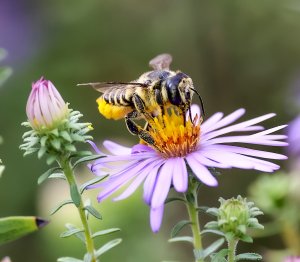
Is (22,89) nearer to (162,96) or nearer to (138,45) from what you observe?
(138,45)

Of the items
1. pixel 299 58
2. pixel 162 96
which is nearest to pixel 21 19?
pixel 299 58

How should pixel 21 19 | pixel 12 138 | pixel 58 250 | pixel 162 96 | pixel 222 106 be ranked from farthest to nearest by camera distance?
pixel 21 19, pixel 222 106, pixel 12 138, pixel 58 250, pixel 162 96

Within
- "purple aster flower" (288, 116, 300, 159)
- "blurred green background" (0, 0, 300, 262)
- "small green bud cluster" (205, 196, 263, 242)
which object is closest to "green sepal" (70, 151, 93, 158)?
"small green bud cluster" (205, 196, 263, 242)

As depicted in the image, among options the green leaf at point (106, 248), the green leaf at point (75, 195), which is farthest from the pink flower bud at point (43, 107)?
the green leaf at point (106, 248)

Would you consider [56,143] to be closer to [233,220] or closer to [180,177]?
[180,177]

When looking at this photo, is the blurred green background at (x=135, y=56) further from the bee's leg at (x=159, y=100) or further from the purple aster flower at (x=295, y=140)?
the bee's leg at (x=159, y=100)

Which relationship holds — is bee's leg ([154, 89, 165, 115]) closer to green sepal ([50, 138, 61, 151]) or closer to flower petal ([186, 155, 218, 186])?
flower petal ([186, 155, 218, 186])
